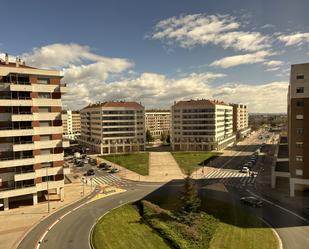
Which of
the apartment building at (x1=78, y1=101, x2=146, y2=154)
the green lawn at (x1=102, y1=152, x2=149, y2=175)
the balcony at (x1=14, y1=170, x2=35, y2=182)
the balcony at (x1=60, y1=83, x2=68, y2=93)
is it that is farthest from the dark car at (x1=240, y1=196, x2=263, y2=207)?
the apartment building at (x1=78, y1=101, x2=146, y2=154)

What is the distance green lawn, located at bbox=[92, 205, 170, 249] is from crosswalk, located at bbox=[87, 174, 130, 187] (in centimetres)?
2039

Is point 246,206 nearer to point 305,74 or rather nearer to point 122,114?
point 305,74

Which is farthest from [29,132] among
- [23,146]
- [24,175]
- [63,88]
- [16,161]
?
[63,88]

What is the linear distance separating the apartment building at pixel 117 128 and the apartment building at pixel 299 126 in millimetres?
71253

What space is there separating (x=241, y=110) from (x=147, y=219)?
558 feet

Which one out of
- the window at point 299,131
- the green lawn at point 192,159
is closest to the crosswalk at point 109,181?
the green lawn at point 192,159

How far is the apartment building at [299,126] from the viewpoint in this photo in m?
48.9

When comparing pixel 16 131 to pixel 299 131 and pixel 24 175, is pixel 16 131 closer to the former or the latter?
pixel 24 175

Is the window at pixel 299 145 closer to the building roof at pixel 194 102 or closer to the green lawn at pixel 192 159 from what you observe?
the green lawn at pixel 192 159

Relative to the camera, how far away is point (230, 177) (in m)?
66.7

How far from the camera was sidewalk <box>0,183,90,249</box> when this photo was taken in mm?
33906

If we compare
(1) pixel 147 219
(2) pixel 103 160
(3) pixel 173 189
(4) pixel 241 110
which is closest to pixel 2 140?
(1) pixel 147 219

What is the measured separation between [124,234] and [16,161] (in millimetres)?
23370

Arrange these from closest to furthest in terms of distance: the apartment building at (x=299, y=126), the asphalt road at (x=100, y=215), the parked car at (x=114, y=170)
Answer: the asphalt road at (x=100, y=215), the apartment building at (x=299, y=126), the parked car at (x=114, y=170)
